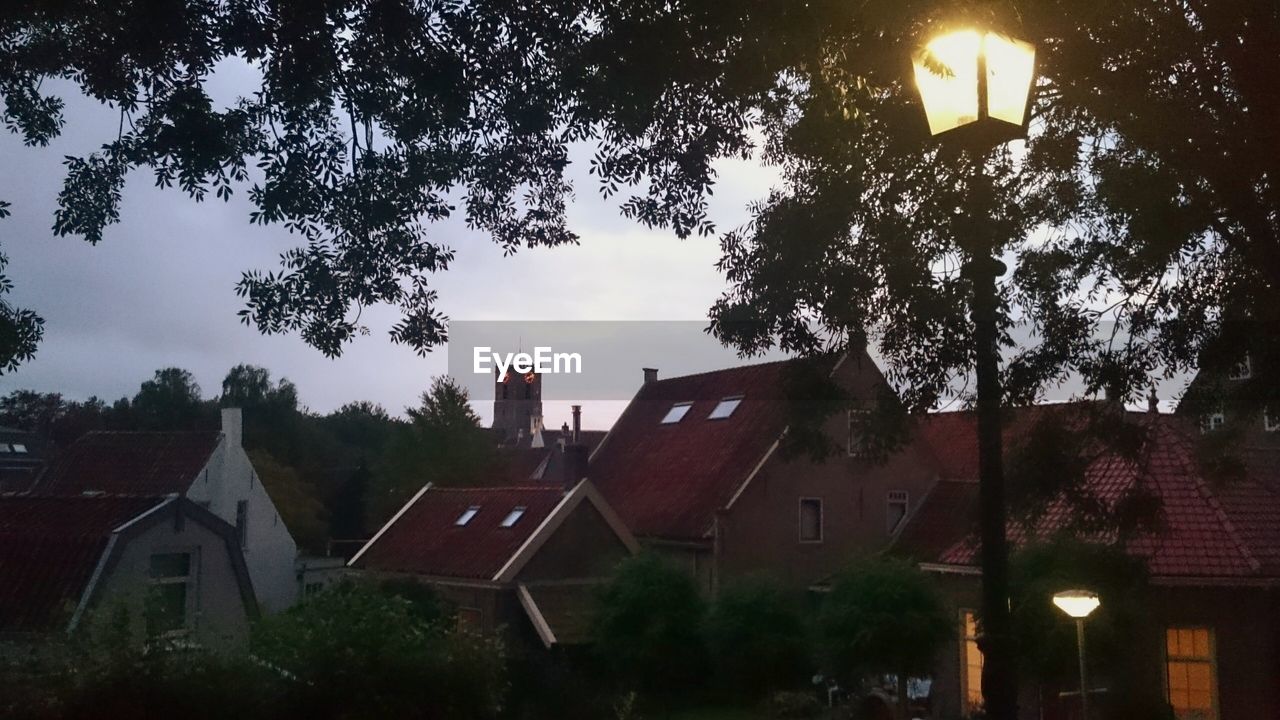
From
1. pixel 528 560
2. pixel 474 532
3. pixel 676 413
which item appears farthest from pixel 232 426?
pixel 676 413

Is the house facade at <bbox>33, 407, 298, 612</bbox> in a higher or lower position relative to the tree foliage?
higher

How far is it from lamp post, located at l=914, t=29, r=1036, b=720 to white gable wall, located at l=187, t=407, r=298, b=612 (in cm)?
2210

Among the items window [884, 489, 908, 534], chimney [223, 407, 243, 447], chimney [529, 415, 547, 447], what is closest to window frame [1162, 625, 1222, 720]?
window [884, 489, 908, 534]

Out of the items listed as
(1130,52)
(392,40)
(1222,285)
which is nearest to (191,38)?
(392,40)

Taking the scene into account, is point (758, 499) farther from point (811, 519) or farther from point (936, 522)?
point (936, 522)

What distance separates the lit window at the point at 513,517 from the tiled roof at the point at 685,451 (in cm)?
416

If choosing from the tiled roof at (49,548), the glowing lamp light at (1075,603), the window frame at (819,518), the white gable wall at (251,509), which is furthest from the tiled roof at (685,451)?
the tiled roof at (49,548)

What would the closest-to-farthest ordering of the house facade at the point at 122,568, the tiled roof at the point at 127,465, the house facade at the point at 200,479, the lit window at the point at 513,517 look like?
the house facade at the point at 122,568 < the tiled roof at the point at 127,465 < the house facade at the point at 200,479 < the lit window at the point at 513,517

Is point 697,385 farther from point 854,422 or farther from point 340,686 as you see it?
point 340,686

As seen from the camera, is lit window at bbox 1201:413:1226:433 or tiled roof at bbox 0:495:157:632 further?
lit window at bbox 1201:413:1226:433

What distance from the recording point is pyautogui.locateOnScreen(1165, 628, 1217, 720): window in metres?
19.0

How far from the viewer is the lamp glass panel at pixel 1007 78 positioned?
17.9 ft

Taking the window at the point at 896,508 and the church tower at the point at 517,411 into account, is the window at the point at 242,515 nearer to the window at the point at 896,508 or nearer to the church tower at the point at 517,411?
the window at the point at 896,508

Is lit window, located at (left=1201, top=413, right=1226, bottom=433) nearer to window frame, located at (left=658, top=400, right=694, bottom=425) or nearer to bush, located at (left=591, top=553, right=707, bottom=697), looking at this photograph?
bush, located at (left=591, top=553, right=707, bottom=697)
